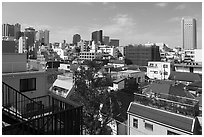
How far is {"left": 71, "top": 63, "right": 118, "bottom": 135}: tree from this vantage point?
7258mm

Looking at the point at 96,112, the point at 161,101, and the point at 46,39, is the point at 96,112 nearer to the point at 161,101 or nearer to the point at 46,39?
the point at 161,101

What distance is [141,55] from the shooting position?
45281 millimetres

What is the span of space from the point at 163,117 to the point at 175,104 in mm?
650

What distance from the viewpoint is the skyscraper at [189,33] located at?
64.5 metres

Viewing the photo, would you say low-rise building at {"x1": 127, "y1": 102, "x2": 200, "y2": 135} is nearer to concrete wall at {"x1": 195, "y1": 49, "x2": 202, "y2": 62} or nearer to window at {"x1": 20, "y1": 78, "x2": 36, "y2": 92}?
window at {"x1": 20, "y1": 78, "x2": 36, "y2": 92}

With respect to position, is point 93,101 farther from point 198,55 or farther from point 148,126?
point 198,55

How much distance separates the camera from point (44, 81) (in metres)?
6.87

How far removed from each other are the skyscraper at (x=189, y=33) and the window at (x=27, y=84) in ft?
218

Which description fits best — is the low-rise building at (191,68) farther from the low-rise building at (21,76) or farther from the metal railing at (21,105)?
the metal railing at (21,105)

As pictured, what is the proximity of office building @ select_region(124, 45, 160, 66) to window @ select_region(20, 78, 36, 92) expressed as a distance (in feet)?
126

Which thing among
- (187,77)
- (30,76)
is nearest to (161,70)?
(187,77)

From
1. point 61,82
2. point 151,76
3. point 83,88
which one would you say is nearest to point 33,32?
point 151,76

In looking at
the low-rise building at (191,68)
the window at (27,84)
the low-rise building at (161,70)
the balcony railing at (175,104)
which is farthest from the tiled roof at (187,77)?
the window at (27,84)

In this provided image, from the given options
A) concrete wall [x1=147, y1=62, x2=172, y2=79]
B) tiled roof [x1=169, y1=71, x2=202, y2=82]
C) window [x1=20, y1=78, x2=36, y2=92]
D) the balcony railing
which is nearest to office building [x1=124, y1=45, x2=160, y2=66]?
concrete wall [x1=147, y1=62, x2=172, y2=79]
